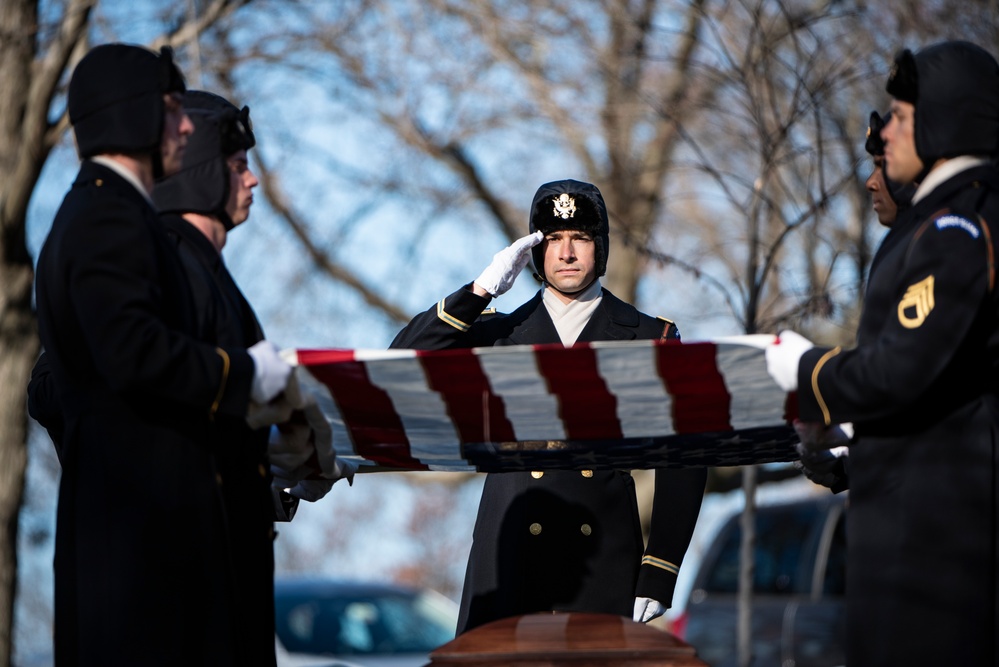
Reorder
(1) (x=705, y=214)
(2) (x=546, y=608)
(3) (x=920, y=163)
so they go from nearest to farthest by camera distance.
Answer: (3) (x=920, y=163) → (2) (x=546, y=608) → (1) (x=705, y=214)

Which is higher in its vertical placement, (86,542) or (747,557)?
(86,542)

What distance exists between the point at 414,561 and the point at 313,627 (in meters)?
26.9

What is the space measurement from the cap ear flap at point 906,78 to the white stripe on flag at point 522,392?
1227 millimetres

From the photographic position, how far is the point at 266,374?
397 cm

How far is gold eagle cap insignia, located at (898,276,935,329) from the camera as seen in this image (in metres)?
3.80

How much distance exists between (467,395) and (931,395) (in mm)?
1359

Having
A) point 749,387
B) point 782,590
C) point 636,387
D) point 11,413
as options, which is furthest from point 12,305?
point 749,387

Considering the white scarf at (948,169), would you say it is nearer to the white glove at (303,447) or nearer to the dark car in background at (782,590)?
the white glove at (303,447)

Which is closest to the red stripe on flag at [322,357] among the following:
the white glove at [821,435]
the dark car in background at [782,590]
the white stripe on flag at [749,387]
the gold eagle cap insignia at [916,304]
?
the white stripe on flag at [749,387]

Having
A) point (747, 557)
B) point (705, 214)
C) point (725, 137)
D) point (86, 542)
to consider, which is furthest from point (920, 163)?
point (705, 214)

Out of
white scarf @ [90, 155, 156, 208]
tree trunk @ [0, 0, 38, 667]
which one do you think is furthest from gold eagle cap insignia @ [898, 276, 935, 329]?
tree trunk @ [0, 0, 38, 667]

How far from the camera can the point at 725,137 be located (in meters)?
15.8

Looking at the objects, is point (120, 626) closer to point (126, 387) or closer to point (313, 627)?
point (126, 387)

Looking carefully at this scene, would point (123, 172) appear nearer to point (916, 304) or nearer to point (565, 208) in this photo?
point (565, 208)
